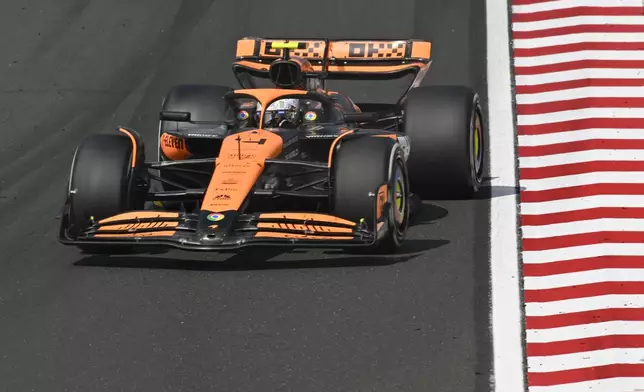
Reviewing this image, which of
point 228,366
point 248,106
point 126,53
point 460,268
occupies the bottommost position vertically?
point 228,366

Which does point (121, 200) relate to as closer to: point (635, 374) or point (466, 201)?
point (466, 201)

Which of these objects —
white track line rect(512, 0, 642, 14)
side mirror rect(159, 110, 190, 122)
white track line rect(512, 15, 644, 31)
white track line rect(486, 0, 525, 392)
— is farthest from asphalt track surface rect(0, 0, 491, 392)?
white track line rect(512, 0, 642, 14)

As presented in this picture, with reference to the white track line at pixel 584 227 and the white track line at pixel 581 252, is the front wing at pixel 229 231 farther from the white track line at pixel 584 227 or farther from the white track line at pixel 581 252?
the white track line at pixel 584 227

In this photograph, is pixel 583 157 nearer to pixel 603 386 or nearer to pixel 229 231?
pixel 229 231

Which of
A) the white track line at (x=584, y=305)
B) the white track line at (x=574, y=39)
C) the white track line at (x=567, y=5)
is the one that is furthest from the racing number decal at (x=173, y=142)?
the white track line at (x=567, y=5)

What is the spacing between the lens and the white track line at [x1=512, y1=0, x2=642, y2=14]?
19070 mm

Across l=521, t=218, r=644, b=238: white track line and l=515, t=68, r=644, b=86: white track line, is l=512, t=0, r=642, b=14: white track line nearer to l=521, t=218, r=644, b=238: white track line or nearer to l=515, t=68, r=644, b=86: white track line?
l=515, t=68, r=644, b=86: white track line

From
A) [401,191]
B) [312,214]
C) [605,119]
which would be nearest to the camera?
[312,214]

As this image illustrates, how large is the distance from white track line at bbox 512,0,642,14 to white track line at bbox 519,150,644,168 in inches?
181

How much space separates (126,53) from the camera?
64.1 feet

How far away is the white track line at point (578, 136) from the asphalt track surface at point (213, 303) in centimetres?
146

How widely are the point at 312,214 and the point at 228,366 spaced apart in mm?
2015

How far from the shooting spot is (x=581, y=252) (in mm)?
12641

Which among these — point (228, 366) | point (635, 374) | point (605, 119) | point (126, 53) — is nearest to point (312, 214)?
point (228, 366)
